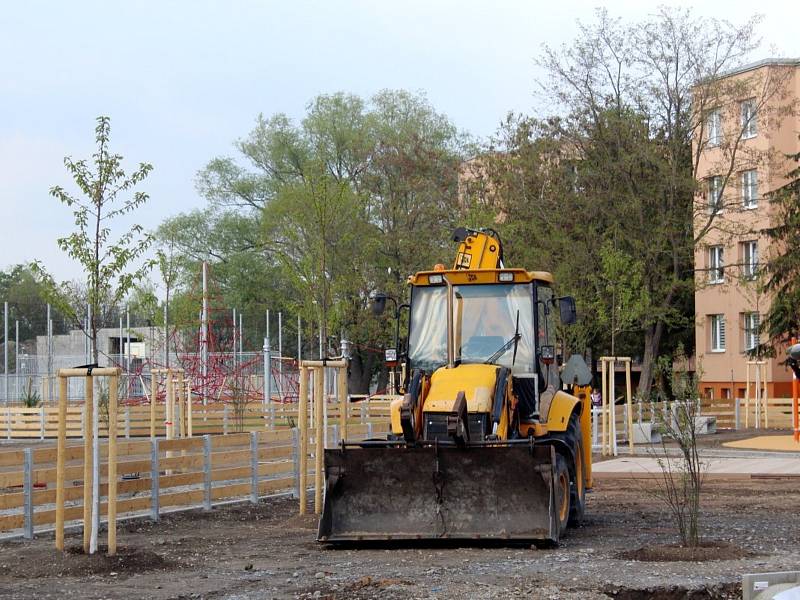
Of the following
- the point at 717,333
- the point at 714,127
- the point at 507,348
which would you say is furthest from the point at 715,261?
the point at 507,348

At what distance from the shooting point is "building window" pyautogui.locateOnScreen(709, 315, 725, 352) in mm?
53656

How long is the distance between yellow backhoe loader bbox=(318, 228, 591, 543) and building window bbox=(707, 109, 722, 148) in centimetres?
3079

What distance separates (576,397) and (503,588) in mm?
5835

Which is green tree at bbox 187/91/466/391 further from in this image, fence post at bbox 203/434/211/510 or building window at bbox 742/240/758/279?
fence post at bbox 203/434/211/510

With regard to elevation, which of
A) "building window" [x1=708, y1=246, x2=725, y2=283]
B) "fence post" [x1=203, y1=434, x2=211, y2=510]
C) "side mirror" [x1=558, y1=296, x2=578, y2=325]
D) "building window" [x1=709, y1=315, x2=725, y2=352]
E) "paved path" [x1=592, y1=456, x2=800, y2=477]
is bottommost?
"paved path" [x1=592, y1=456, x2=800, y2=477]

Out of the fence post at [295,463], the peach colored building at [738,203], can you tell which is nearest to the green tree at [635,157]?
the peach colored building at [738,203]

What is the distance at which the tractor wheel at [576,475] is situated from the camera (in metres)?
14.6

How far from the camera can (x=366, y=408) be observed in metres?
40.3

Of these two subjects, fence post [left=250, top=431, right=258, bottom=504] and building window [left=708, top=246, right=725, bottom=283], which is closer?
fence post [left=250, top=431, right=258, bottom=504]

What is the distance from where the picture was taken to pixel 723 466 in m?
24.4

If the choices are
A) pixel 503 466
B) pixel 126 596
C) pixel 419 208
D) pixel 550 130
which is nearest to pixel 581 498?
pixel 503 466

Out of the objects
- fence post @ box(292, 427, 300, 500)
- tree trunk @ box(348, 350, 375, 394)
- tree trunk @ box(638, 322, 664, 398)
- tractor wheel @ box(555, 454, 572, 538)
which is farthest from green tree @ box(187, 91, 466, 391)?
tractor wheel @ box(555, 454, 572, 538)

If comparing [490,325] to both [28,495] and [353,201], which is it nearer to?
[28,495]

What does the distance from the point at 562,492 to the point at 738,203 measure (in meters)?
33.1
